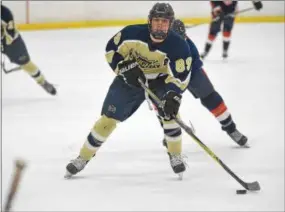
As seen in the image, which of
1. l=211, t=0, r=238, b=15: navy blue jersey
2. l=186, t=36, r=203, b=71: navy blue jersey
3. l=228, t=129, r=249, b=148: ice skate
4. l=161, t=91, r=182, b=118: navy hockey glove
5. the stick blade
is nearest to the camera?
l=161, t=91, r=182, b=118: navy hockey glove

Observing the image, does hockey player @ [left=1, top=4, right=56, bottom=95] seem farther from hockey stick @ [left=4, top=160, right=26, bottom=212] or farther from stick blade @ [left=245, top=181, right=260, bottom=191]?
hockey stick @ [left=4, top=160, right=26, bottom=212]

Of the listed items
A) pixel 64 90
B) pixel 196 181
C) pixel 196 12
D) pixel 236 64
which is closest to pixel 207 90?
pixel 196 181

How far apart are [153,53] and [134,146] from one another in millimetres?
949

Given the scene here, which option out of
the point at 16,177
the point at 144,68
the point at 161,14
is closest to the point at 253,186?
the point at 144,68

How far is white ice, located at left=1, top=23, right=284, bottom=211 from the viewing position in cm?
229

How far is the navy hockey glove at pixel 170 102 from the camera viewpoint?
221 cm

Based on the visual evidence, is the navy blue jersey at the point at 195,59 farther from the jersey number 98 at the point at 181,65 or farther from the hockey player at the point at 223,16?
the hockey player at the point at 223,16

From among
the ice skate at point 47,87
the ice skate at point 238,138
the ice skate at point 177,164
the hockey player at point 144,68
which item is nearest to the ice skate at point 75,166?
the hockey player at point 144,68

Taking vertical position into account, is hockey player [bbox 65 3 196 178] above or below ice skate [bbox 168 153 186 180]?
above

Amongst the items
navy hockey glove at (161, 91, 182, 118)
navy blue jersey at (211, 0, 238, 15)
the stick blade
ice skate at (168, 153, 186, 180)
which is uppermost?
navy hockey glove at (161, 91, 182, 118)

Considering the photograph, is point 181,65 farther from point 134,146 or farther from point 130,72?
point 134,146

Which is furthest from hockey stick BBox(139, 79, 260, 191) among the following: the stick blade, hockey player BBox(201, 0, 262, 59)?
hockey player BBox(201, 0, 262, 59)

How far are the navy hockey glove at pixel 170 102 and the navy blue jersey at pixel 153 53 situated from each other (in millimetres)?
47

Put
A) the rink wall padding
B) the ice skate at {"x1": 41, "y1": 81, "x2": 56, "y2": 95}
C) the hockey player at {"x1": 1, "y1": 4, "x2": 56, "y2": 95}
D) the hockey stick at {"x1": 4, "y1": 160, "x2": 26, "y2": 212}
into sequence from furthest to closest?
1. the rink wall padding
2. the ice skate at {"x1": 41, "y1": 81, "x2": 56, "y2": 95}
3. the hockey player at {"x1": 1, "y1": 4, "x2": 56, "y2": 95}
4. the hockey stick at {"x1": 4, "y1": 160, "x2": 26, "y2": 212}
